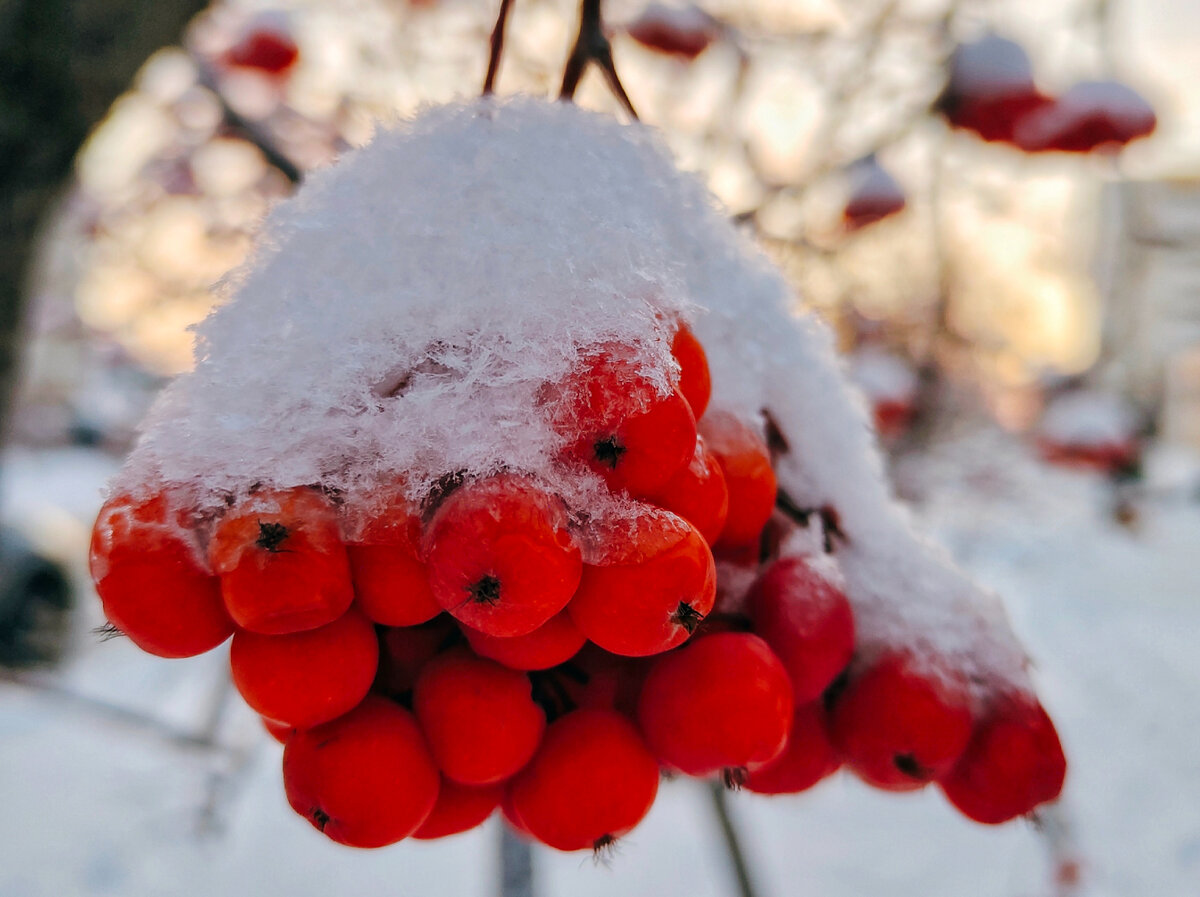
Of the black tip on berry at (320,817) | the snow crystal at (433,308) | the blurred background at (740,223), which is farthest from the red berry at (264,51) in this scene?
the black tip on berry at (320,817)

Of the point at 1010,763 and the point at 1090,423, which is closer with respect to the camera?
the point at 1010,763

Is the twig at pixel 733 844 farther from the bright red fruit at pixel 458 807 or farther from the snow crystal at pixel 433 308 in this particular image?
the snow crystal at pixel 433 308

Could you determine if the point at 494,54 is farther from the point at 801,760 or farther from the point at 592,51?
the point at 801,760

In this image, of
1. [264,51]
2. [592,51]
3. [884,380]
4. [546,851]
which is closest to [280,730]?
[592,51]

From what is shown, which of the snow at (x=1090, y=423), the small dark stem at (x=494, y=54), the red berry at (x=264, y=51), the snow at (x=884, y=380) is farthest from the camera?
the snow at (x=1090, y=423)

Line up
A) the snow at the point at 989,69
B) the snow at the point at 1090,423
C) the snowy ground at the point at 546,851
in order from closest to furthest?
1. the snowy ground at the point at 546,851
2. the snow at the point at 989,69
3. the snow at the point at 1090,423

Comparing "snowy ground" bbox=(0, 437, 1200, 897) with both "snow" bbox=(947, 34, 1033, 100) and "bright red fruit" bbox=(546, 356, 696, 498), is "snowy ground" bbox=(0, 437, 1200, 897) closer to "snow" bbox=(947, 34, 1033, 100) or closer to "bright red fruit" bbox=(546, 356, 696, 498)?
"bright red fruit" bbox=(546, 356, 696, 498)
